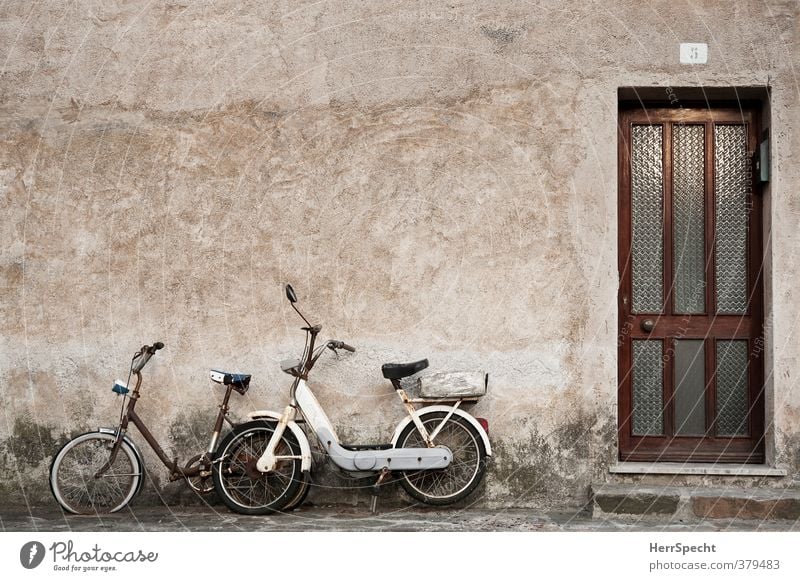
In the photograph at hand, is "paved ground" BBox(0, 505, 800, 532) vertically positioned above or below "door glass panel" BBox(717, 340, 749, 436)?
below

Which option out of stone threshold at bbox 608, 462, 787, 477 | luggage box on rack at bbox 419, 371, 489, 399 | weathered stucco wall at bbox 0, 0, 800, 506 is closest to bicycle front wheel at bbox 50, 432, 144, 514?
weathered stucco wall at bbox 0, 0, 800, 506

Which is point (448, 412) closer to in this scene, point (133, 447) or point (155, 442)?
point (155, 442)

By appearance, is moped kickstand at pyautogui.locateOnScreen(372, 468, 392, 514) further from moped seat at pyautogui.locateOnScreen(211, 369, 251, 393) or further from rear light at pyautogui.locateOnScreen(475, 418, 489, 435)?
moped seat at pyautogui.locateOnScreen(211, 369, 251, 393)

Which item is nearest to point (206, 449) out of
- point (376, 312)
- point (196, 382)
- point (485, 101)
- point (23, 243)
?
point (196, 382)

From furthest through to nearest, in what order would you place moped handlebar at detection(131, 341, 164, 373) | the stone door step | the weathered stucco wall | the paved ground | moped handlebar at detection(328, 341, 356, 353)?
the weathered stucco wall < moped handlebar at detection(131, 341, 164, 373) < moped handlebar at detection(328, 341, 356, 353) < the stone door step < the paved ground

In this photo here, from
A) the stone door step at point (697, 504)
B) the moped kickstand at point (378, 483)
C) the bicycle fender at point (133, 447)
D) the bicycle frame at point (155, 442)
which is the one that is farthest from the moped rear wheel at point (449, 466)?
→ the bicycle fender at point (133, 447)

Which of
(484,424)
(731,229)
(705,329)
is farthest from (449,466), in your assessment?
(731,229)

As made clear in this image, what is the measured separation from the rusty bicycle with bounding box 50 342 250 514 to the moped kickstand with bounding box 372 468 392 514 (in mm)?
1043

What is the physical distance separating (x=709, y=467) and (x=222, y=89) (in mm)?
4257

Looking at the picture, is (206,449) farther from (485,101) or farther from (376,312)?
(485,101)

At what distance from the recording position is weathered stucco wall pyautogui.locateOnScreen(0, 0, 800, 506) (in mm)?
6789

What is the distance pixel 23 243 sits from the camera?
23.2 ft

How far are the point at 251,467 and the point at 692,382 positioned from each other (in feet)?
10.2
